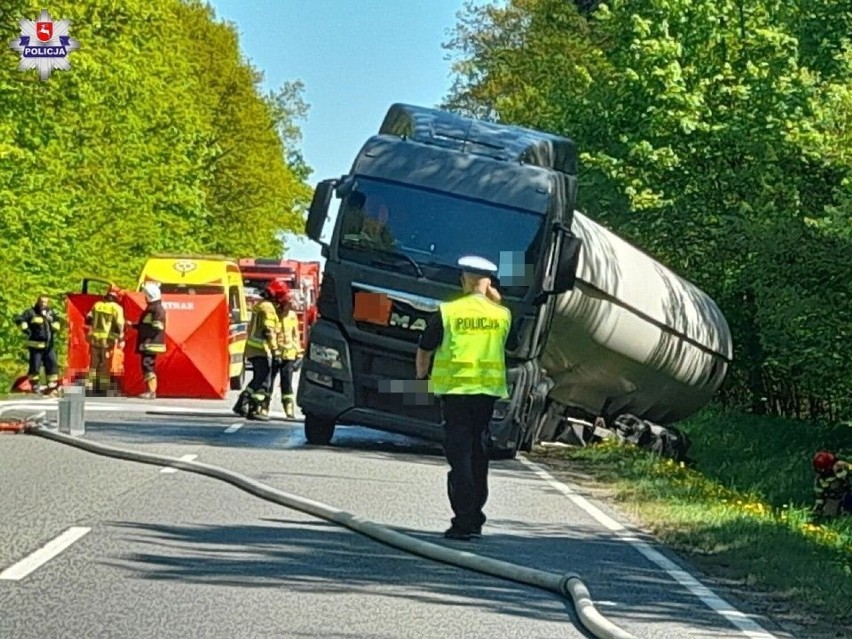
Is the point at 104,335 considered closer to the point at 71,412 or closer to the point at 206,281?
the point at 206,281

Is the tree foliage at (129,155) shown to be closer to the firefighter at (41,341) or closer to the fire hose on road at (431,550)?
the firefighter at (41,341)

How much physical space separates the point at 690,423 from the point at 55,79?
13.2 m

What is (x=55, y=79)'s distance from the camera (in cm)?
3294

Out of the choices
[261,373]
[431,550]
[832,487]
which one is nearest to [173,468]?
[431,550]

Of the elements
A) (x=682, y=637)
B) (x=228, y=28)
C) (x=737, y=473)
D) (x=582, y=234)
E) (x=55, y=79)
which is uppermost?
(x=228, y=28)

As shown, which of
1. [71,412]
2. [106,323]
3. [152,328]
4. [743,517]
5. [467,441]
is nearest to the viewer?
[467,441]

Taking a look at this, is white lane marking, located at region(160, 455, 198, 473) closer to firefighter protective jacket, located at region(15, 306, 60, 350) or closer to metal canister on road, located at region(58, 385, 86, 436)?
metal canister on road, located at region(58, 385, 86, 436)

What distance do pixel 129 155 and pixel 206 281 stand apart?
14.4 meters

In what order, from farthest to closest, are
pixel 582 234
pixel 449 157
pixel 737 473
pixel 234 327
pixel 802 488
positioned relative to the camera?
pixel 234 327 → pixel 737 473 → pixel 802 488 → pixel 582 234 → pixel 449 157

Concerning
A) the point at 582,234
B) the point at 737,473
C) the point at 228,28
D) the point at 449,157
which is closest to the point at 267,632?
the point at 449,157

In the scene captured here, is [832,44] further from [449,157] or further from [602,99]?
[449,157]

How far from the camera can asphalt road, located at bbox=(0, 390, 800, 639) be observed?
8.72 meters

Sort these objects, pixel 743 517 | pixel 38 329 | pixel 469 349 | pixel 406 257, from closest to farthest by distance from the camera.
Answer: pixel 469 349, pixel 743 517, pixel 406 257, pixel 38 329

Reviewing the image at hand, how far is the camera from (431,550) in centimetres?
1120
